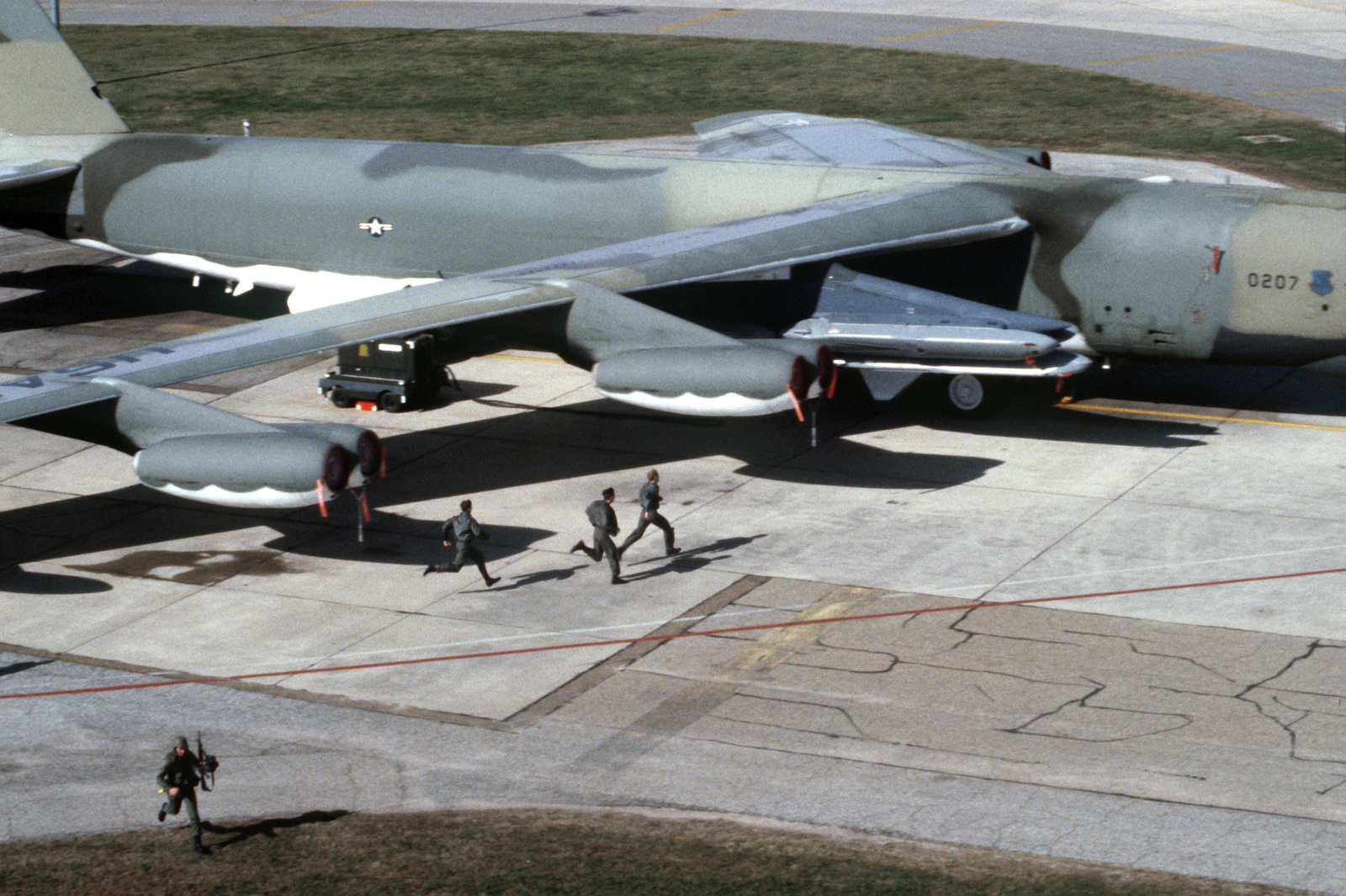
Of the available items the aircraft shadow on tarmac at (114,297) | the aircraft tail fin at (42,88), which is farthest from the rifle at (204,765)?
the aircraft tail fin at (42,88)

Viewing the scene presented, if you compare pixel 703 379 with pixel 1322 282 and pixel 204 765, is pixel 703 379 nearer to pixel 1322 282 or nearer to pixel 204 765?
pixel 1322 282

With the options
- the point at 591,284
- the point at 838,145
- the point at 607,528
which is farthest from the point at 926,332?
the point at 838,145

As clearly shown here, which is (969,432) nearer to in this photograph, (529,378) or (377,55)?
(529,378)

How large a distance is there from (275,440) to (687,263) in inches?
303

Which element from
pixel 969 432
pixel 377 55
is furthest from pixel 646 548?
pixel 377 55

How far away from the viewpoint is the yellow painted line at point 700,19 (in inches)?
2415

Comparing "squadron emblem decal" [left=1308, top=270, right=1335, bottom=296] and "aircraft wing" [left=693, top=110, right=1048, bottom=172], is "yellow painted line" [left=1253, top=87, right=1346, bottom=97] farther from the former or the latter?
"squadron emblem decal" [left=1308, top=270, right=1335, bottom=296]

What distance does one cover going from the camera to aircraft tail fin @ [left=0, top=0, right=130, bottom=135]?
32719 mm

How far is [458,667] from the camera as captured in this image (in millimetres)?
19766

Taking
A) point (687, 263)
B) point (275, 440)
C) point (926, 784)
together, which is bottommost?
point (926, 784)

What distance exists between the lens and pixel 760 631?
20.5 m

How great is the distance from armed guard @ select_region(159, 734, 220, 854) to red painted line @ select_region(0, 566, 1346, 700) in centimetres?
370

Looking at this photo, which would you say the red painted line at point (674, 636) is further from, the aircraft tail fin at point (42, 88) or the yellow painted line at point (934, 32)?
the yellow painted line at point (934, 32)

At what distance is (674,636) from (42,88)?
19.9 m
